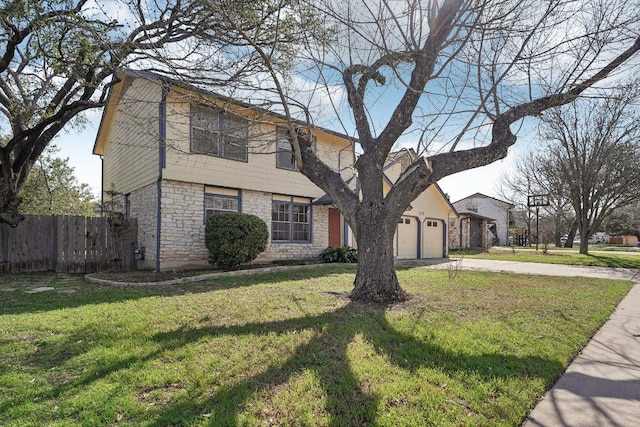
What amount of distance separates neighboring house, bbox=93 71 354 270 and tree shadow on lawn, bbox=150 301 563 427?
4.45 meters

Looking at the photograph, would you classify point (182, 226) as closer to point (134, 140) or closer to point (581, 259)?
point (134, 140)

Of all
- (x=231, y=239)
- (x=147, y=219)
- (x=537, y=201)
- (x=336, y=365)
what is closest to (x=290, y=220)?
(x=231, y=239)

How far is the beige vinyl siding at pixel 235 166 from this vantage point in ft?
33.2

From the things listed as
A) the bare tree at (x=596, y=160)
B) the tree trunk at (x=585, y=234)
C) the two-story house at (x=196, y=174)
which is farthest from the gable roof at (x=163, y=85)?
the tree trunk at (x=585, y=234)

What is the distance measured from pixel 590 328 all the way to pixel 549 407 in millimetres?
2884

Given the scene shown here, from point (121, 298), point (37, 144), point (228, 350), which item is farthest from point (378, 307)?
point (37, 144)

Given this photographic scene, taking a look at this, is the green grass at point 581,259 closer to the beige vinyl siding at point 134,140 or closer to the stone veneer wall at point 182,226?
the stone veneer wall at point 182,226

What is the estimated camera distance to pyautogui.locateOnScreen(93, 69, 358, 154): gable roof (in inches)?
290

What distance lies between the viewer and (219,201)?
1139 centimetres

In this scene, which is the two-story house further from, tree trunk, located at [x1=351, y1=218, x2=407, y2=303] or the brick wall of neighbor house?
tree trunk, located at [x1=351, y1=218, x2=407, y2=303]

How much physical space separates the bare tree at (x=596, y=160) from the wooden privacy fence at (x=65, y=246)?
19192 millimetres

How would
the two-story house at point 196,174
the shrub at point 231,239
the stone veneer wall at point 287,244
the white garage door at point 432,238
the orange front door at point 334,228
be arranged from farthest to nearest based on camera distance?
the white garage door at point 432,238, the orange front door at point 334,228, the stone veneer wall at point 287,244, the shrub at point 231,239, the two-story house at point 196,174

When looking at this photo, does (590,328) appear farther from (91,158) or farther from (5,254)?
(91,158)

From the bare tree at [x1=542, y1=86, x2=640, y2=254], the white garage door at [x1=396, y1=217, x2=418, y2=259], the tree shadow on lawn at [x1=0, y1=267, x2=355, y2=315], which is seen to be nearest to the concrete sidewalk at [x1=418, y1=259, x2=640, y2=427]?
the tree shadow on lawn at [x1=0, y1=267, x2=355, y2=315]
